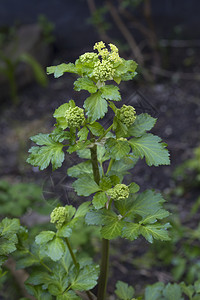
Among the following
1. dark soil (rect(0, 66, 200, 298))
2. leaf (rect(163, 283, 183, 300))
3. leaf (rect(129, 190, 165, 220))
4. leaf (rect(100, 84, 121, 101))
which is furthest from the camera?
dark soil (rect(0, 66, 200, 298))

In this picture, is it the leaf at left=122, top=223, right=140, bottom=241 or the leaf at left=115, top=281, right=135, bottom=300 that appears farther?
the leaf at left=115, top=281, right=135, bottom=300

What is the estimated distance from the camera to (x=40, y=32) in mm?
5035

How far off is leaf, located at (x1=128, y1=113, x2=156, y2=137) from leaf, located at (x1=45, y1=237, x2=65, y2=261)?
29 centimetres

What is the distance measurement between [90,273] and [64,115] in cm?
40

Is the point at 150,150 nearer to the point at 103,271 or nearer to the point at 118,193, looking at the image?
the point at 118,193

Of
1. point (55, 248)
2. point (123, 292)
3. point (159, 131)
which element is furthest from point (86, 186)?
point (123, 292)

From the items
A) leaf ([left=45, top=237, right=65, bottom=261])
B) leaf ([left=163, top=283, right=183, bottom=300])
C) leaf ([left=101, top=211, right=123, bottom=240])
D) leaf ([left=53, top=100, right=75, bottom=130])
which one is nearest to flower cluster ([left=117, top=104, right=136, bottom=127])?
leaf ([left=53, top=100, right=75, bottom=130])

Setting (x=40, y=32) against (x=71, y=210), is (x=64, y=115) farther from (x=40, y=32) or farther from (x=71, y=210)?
(x=40, y=32)

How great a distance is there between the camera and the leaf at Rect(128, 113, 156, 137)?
808 mm

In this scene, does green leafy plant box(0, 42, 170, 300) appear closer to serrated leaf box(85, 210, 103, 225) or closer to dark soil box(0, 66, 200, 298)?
serrated leaf box(85, 210, 103, 225)

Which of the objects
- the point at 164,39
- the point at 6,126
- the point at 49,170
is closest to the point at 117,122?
the point at 49,170

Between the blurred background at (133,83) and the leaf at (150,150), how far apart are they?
101 centimetres

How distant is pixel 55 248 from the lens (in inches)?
34.0

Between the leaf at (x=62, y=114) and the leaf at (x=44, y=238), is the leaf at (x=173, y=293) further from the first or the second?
the leaf at (x=62, y=114)
